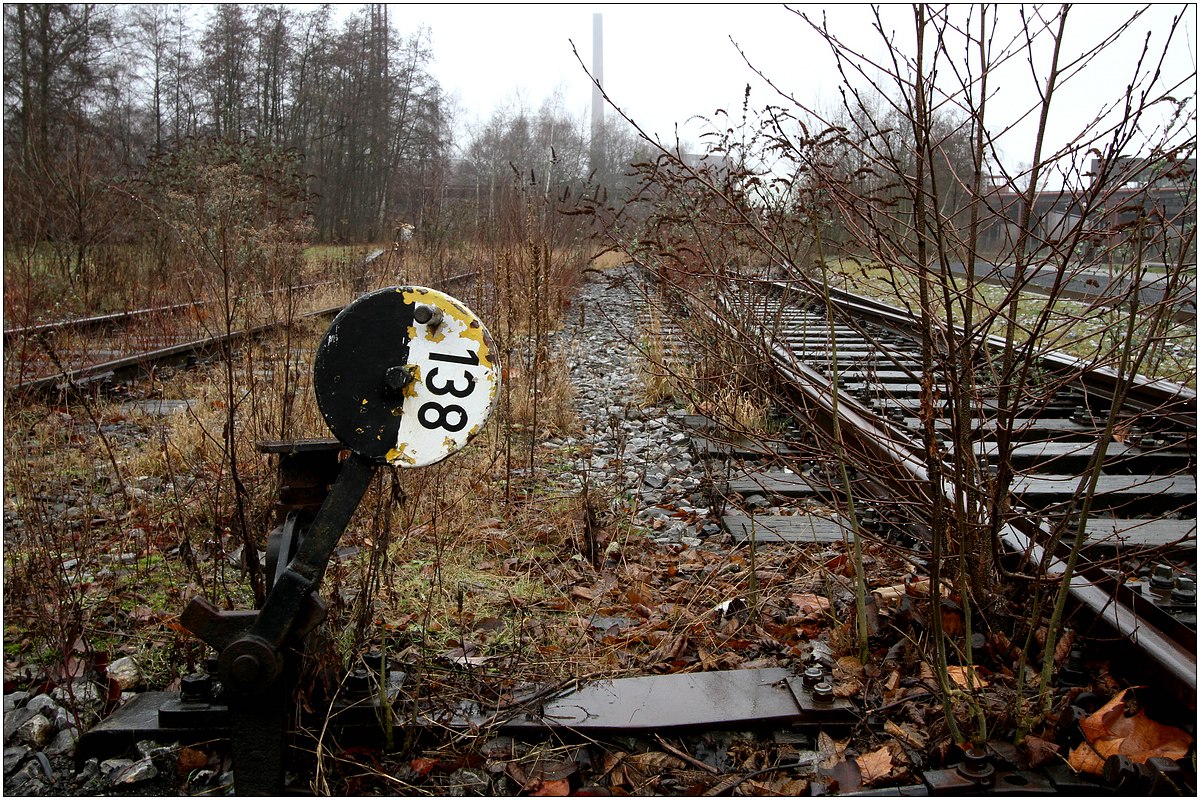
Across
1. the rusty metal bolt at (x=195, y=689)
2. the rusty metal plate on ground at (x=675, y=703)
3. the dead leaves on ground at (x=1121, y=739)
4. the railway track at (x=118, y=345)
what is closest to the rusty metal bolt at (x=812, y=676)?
the rusty metal plate on ground at (x=675, y=703)

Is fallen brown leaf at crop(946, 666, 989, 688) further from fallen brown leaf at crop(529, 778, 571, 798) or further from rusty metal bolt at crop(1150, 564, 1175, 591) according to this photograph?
fallen brown leaf at crop(529, 778, 571, 798)

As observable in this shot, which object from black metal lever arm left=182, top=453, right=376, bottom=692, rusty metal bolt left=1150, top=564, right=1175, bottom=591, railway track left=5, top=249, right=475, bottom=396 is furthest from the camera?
railway track left=5, top=249, right=475, bottom=396

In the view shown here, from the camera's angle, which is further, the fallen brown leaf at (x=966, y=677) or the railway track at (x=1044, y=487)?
the railway track at (x=1044, y=487)

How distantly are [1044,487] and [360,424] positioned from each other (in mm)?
3338

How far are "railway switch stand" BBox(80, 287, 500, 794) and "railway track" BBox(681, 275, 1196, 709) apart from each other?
1160mm

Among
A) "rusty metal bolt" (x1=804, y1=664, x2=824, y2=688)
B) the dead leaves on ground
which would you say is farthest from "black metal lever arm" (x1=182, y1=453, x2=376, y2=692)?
the dead leaves on ground

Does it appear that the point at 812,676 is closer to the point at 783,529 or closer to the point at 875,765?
the point at 875,765

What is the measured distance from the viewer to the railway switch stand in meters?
1.96

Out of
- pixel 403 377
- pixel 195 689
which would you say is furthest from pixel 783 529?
pixel 195 689

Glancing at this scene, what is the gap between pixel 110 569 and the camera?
11.4 ft

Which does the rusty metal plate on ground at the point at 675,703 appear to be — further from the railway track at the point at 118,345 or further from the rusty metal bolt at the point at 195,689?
the railway track at the point at 118,345

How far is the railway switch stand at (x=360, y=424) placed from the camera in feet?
6.45

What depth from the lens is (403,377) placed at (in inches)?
77.6

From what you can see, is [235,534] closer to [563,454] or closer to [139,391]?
[563,454]
